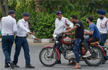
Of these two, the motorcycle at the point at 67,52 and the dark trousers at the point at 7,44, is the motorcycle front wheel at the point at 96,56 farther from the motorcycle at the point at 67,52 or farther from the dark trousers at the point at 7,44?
the dark trousers at the point at 7,44

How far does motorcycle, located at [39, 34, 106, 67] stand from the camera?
353 inches

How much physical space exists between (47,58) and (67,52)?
67 cm

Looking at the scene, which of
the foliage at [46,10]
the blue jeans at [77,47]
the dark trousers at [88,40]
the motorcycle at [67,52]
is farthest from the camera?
the foliage at [46,10]

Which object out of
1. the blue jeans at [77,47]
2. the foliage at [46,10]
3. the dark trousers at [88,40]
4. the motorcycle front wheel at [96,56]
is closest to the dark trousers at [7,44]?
the blue jeans at [77,47]

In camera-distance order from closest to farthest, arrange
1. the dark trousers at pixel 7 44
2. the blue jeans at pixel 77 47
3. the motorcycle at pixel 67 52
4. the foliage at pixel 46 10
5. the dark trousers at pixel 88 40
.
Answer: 1. the dark trousers at pixel 7 44
2. the blue jeans at pixel 77 47
3. the dark trousers at pixel 88 40
4. the motorcycle at pixel 67 52
5. the foliage at pixel 46 10

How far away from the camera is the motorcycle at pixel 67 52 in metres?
8.96

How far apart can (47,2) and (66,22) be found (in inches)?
439

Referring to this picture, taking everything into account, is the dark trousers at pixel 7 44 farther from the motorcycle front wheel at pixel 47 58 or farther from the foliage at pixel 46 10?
the foliage at pixel 46 10

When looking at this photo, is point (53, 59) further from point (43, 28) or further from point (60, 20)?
point (43, 28)

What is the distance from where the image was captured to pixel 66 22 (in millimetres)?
9766

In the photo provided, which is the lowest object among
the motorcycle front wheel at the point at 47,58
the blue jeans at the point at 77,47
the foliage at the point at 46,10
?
the motorcycle front wheel at the point at 47,58

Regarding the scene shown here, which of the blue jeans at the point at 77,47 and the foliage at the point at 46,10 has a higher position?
the foliage at the point at 46,10

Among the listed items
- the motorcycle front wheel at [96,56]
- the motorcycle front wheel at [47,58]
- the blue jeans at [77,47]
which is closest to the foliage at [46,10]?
the motorcycle front wheel at [47,58]

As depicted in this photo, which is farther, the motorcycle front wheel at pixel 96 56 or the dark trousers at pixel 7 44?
the motorcycle front wheel at pixel 96 56
